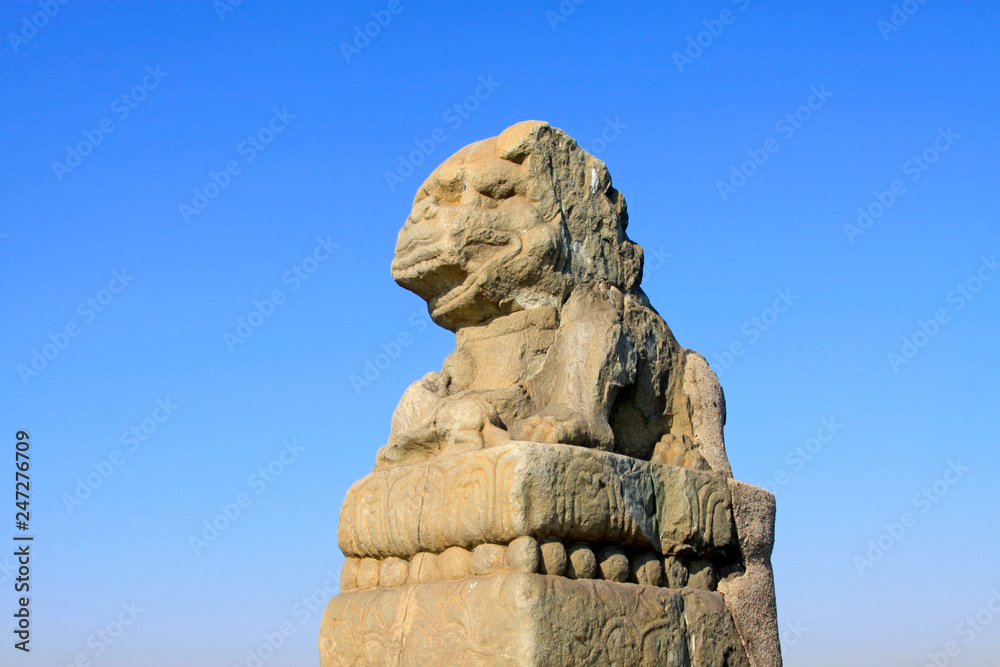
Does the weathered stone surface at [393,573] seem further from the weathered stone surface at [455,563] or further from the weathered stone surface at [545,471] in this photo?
the weathered stone surface at [455,563]

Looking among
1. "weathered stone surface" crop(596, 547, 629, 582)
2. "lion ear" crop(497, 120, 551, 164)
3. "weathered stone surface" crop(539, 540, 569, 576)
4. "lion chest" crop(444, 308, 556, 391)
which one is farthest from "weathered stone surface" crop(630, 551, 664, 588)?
"lion ear" crop(497, 120, 551, 164)

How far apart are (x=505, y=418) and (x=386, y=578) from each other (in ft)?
3.34

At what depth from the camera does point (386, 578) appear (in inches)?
199

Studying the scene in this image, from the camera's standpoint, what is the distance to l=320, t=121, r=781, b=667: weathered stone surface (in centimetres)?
438

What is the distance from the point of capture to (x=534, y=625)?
4.14 meters

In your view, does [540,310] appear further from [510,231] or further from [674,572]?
[674,572]

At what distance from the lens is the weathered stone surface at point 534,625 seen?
419 centimetres

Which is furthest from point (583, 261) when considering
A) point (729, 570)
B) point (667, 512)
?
point (729, 570)

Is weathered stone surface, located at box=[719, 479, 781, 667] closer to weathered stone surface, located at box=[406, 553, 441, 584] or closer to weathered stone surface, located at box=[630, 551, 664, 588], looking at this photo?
weathered stone surface, located at box=[630, 551, 664, 588]

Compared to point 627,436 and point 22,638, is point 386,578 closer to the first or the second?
point 627,436

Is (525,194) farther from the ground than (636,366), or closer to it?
farther from the ground

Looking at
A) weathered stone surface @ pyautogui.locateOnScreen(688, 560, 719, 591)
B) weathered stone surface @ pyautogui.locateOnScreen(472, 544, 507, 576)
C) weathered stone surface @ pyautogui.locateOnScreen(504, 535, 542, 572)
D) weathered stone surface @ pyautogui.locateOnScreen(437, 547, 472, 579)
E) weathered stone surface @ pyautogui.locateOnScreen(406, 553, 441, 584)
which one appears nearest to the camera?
weathered stone surface @ pyautogui.locateOnScreen(504, 535, 542, 572)

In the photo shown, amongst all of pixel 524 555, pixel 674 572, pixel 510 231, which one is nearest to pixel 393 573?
pixel 524 555

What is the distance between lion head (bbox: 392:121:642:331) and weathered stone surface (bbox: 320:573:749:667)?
64.5 inches
